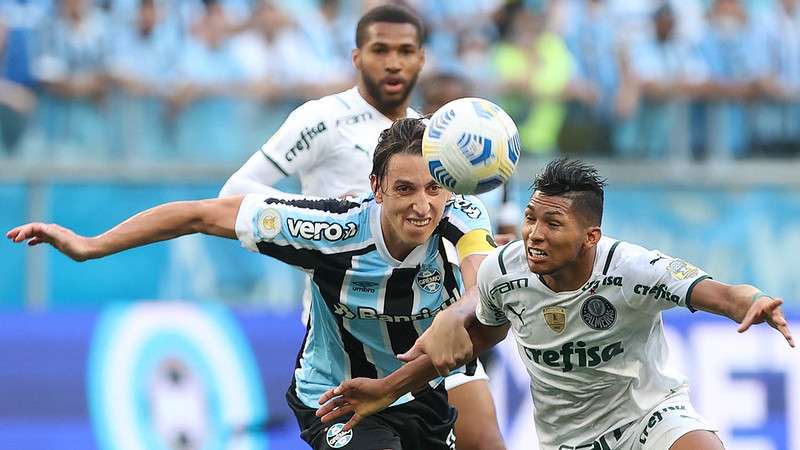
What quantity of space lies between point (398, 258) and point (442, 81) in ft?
11.0

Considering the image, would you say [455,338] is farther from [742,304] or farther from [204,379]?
[204,379]

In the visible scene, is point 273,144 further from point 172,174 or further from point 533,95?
point 533,95

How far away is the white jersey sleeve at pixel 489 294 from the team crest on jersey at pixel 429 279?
320mm

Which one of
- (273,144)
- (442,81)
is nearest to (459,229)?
(273,144)

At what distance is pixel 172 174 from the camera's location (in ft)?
35.2

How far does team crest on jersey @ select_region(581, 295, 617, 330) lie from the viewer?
235 inches

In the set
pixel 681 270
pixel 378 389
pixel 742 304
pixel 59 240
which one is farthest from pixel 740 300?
pixel 59 240

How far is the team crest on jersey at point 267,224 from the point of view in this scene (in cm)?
620

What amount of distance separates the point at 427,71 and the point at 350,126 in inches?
159

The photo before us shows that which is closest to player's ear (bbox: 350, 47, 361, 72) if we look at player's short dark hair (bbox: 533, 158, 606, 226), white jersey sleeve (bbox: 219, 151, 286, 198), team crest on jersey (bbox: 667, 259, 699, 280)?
white jersey sleeve (bbox: 219, 151, 286, 198)

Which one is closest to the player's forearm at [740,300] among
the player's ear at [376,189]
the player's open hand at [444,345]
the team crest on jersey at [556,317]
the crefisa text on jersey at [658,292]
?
the crefisa text on jersey at [658,292]

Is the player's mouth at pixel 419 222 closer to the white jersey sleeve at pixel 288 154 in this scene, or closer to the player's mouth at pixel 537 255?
the player's mouth at pixel 537 255

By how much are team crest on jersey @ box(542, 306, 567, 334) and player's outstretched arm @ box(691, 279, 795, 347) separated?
0.67 metres

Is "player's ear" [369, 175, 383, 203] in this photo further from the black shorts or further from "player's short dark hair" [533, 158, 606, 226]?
the black shorts
